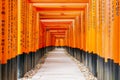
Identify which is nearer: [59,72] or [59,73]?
[59,73]

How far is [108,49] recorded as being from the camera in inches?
412

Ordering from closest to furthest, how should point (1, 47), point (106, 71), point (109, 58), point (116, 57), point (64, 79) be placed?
1. point (116, 57)
2. point (1, 47)
3. point (109, 58)
4. point (106, 71)
5. point (64, 79)

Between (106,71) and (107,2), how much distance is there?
2184mm

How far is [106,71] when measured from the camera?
11086 mm

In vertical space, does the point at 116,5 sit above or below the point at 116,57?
above

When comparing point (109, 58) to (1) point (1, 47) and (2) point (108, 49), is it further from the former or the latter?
(1) point (1, 47)

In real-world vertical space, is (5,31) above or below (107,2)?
below

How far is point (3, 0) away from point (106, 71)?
3959 millimetres

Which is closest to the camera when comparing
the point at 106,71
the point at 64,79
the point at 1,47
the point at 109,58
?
the point at 1,47

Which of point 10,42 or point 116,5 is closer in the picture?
point 116,5

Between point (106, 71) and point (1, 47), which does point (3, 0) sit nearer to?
point (1, 47)

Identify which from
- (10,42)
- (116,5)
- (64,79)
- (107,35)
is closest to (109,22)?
(107,35)

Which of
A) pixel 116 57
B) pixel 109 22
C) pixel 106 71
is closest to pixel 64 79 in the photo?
pixel 106 71

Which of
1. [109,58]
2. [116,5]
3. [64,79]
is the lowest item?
[64,79]
